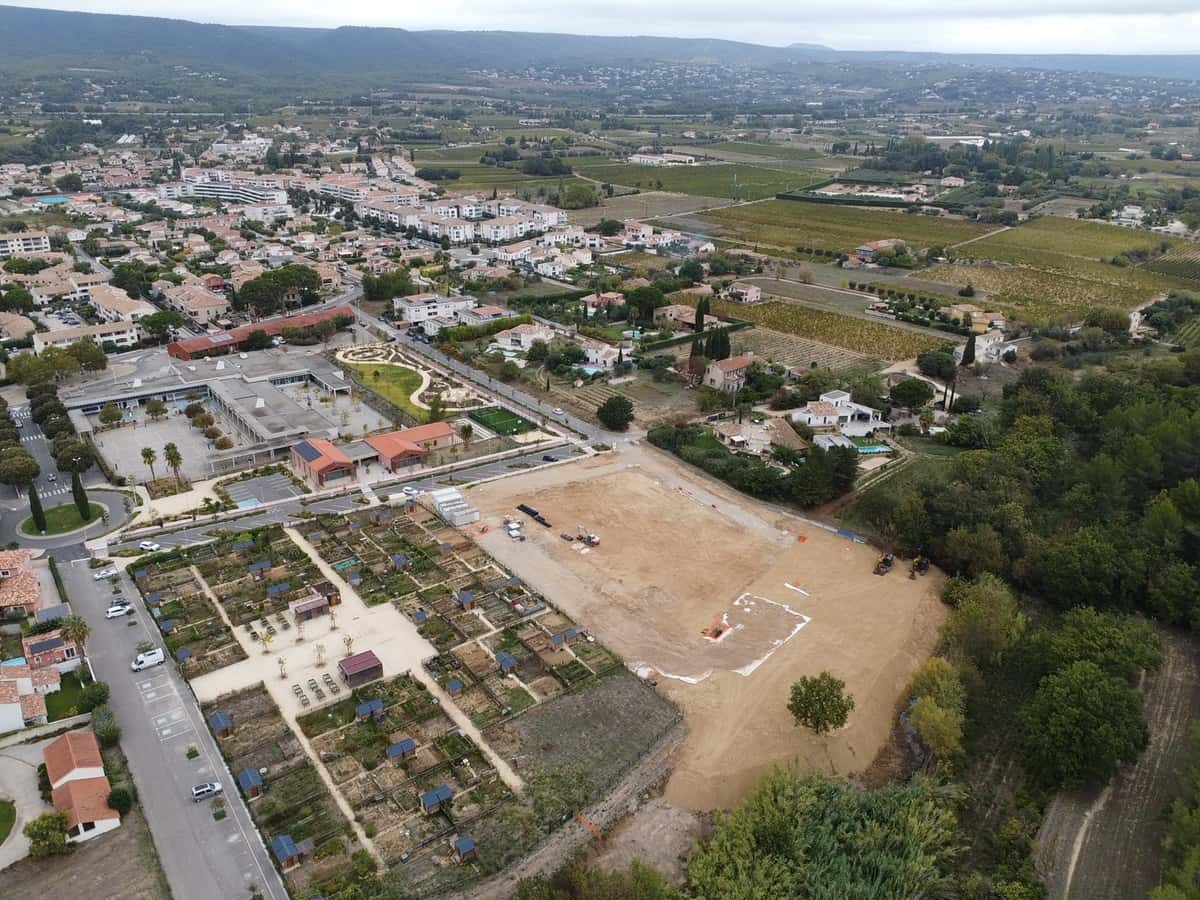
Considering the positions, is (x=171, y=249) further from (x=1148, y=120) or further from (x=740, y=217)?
(x=1148, y=120)

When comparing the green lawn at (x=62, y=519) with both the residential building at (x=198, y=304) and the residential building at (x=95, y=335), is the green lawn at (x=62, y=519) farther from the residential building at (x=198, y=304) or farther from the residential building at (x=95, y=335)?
the residential building at (x=198, y=304)

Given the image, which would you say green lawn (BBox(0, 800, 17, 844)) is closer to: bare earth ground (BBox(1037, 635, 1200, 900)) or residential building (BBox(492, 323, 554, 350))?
bare earth ground (BBox(1037, 635, 1200, 900))

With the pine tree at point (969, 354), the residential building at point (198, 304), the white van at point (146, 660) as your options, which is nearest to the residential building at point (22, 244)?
the residential building at point (198, 304)

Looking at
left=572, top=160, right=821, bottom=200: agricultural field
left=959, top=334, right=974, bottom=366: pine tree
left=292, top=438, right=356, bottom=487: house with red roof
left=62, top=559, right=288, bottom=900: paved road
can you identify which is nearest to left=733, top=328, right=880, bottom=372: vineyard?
left=959, top=334, right=974, bottom=366: pine tree

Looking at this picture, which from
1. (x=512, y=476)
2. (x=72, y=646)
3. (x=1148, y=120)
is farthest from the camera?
(x=1148, y=120)

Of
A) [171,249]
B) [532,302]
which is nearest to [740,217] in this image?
[532,302]

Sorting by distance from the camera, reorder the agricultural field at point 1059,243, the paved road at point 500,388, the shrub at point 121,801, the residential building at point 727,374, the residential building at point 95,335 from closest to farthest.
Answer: the shrub at point 121,801 < the paved road at point 500,388 < the residential building at point 727,374 < the residential building at point 95,335 < the agricultural field at point 1059,243
